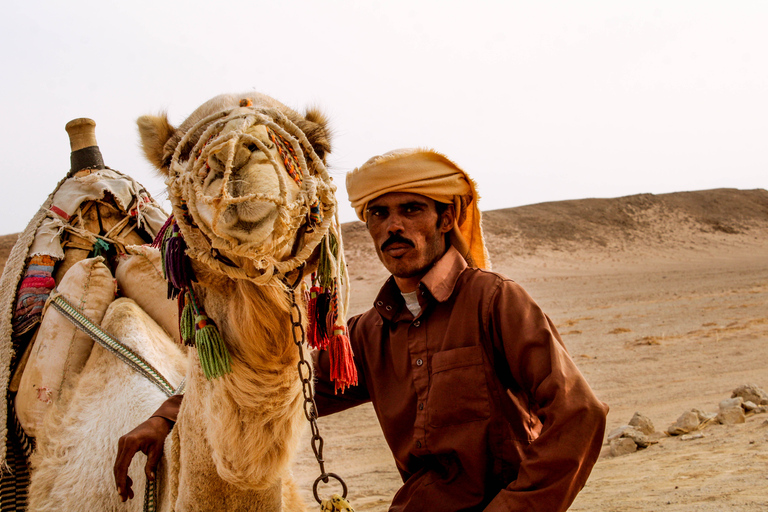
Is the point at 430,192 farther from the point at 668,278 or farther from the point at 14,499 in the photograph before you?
the point at 668,278

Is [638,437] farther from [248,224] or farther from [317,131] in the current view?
[248,224]

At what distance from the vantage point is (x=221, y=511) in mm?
2057

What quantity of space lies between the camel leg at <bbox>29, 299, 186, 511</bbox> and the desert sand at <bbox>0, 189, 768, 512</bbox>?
7.36ft

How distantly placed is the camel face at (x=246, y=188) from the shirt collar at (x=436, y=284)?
2.67 feet

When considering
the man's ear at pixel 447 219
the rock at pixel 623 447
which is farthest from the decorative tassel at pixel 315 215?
the rock at pixel 623 447

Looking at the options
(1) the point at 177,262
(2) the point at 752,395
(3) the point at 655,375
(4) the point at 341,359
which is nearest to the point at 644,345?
(3) the point at 655,375

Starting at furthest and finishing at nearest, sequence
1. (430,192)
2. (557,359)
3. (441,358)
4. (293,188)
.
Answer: (430,192) → (441,358) → (557,359) → (293,188)

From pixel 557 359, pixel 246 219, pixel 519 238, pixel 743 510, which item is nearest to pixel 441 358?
pixel 557 359

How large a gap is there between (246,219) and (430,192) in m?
1.07

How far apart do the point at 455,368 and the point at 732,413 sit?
465 cm

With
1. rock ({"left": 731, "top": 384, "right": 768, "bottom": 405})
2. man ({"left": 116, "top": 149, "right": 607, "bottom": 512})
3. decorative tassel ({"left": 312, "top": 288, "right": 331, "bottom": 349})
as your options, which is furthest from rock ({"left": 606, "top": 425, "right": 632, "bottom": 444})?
decorative tassel ({"left": 312, "top": 288, "right": 331, "bottom": 349})

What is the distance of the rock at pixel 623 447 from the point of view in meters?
5.42

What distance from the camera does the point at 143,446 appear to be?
88.5 inches

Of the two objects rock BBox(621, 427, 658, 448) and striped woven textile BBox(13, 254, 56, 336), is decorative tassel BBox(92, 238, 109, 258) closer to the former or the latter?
striped woven textile BBox(13, 254, 56, 336)
